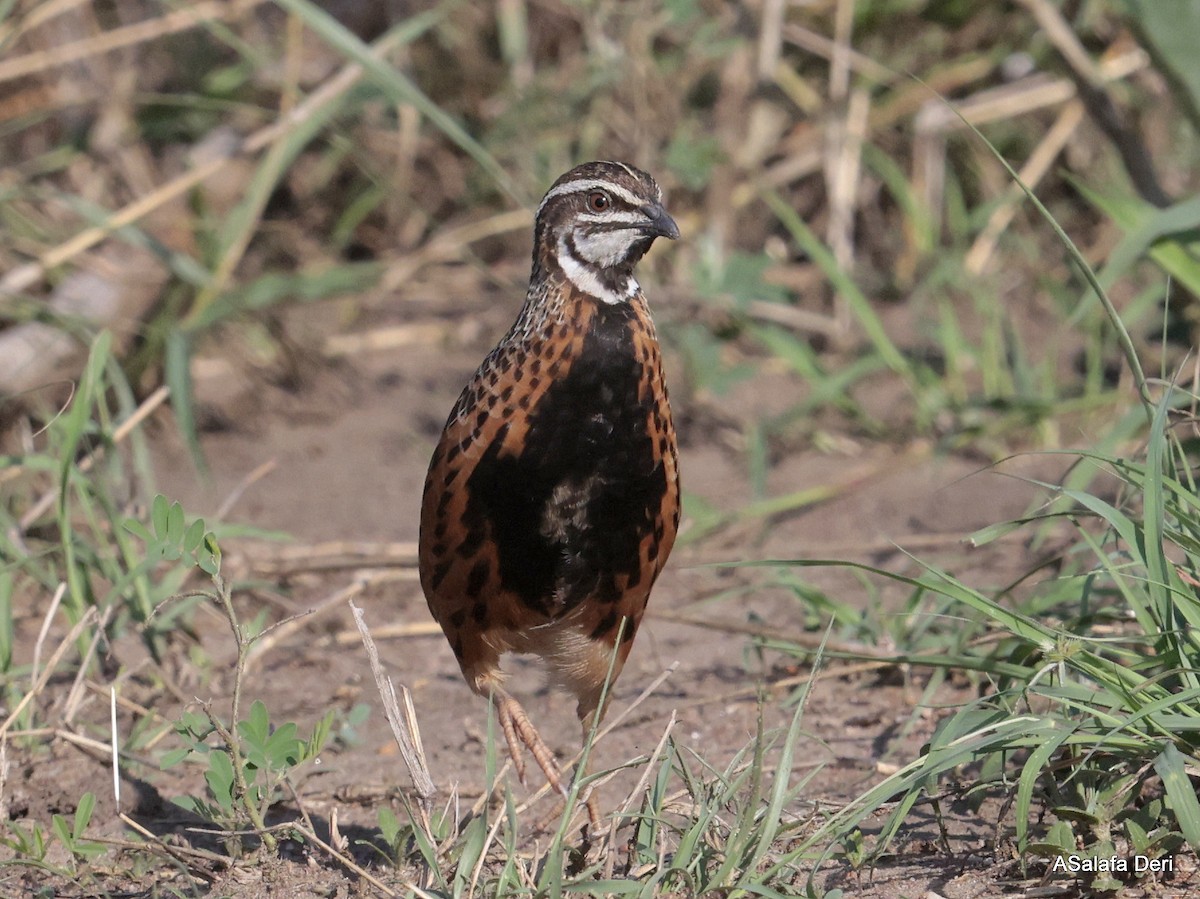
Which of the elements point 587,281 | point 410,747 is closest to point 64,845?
point 410,747

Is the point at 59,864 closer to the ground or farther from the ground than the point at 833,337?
closer to the ground

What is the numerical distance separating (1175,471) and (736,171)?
409 centimetres

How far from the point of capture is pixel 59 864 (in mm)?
3457

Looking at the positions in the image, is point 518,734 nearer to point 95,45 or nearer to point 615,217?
point 615,217

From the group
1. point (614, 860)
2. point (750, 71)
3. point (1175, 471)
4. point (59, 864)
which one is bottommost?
point (59, 864)

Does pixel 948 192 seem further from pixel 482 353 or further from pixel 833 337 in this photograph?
pixel 482 353

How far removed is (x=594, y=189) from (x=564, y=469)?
0.76 metres

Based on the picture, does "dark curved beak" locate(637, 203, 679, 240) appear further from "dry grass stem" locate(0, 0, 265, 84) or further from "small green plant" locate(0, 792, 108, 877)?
"dry grass stem" locate(0, 0, 265, 84)

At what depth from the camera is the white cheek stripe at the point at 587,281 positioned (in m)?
3.85

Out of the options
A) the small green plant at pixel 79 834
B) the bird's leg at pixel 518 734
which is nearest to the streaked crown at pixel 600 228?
the bird's leg at pixel 518 734

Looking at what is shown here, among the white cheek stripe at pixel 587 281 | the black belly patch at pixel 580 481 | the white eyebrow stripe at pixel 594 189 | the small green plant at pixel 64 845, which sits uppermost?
the white eyebrow stripe at pixel 594 189

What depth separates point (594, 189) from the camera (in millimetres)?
3961

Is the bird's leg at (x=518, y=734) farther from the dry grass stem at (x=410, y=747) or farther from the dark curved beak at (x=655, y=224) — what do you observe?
the dark curved beak at (x=655, y=224)

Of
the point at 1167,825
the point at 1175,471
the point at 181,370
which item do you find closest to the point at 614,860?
the point at 1167,825
